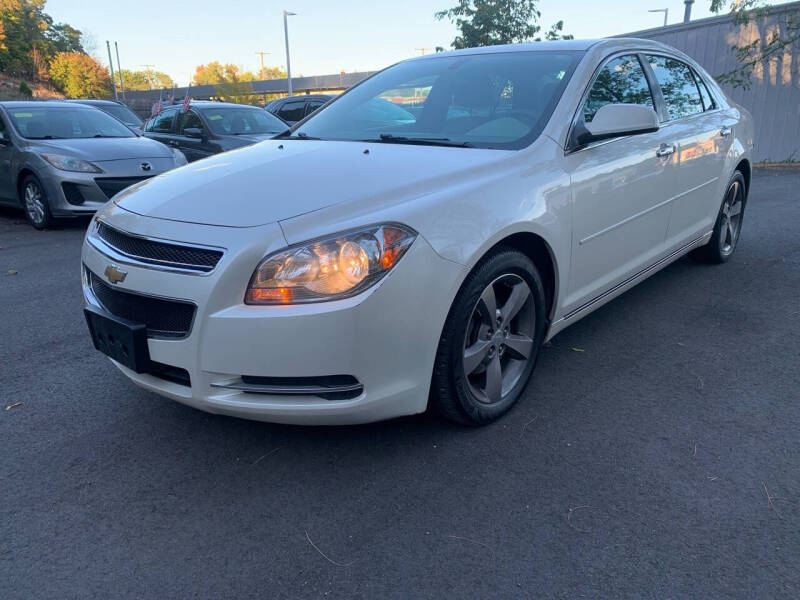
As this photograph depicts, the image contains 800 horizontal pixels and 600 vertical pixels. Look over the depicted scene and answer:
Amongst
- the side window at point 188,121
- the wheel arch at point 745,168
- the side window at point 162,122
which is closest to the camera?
the wheel arch at point 745,168

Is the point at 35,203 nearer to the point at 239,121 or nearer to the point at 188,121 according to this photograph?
the point at 188,121

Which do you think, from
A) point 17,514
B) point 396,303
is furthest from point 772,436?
point 17,514

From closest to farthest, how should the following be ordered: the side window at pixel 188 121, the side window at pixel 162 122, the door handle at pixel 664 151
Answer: the door handle at pixel 664 151 → the side window at pixel 188 121 → the side window at pixel 162 122

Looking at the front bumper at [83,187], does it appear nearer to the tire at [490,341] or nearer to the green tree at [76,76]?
the tire at [490,341]

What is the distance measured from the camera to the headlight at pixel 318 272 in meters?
2.13

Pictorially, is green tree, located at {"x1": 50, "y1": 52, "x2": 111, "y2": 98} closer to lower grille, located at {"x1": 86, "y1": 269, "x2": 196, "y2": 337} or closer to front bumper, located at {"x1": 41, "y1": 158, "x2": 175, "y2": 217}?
front bumper, located at {"x1": 41, "y1": 158, "x2": 175, "y2": 217}

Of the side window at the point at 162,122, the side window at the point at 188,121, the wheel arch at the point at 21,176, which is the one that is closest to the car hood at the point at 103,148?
the wheel arch at the point at 21,176

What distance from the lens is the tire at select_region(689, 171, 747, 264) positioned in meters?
4.95

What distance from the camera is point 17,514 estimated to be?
87.5 inches

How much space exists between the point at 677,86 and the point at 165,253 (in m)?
3.59

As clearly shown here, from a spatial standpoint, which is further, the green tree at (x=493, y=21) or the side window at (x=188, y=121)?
the green tree at (x=493, y=21)

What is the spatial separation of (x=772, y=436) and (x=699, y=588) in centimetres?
109

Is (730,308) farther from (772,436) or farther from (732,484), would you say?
(732,484)

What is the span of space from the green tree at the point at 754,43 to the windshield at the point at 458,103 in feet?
37.5
